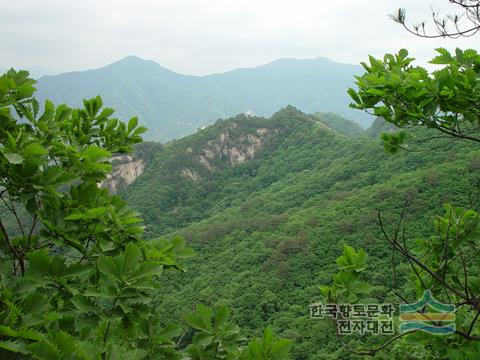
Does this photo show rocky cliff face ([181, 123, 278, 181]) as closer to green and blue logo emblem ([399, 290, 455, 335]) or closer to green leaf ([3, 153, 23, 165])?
green and blue logo emblem ([399, 290, 455, 335])

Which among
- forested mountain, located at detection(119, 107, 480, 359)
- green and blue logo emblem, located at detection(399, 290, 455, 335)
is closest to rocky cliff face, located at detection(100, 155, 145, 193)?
forested mountain, located at detection(119, 107, 480, 359)

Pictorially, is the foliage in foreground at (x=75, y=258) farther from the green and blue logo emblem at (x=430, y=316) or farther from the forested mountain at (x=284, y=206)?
the forested mountain at (x=284, y=206)

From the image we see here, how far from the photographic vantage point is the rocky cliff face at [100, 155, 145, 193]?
64438 mm

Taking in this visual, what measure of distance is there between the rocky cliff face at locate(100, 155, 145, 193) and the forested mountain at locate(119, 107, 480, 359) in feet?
5.90

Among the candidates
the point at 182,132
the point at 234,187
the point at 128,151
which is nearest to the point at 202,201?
the point at 234,187

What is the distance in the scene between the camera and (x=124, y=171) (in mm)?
65625

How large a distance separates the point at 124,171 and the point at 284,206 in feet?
108

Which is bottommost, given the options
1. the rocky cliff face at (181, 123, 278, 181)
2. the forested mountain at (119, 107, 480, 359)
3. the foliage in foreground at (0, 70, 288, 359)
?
the forested mountain at (119, 107, 480, 359)

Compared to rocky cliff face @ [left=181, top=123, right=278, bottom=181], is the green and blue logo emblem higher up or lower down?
Result: lower down

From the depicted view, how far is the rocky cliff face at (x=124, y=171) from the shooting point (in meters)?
64.4

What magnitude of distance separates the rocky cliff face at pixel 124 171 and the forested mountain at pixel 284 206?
1.80 metres

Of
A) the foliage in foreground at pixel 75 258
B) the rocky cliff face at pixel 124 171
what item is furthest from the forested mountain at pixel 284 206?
the foliage in foreground at pixel 75 258

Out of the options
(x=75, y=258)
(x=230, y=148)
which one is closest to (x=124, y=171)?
(x=230, y=148)

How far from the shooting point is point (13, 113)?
1745 millimetres
